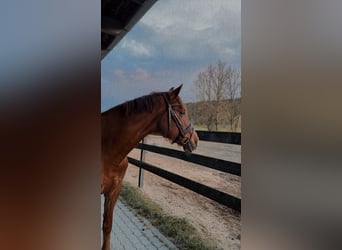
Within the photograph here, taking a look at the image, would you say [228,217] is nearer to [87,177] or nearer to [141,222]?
[141,222]

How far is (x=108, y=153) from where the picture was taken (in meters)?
0.99

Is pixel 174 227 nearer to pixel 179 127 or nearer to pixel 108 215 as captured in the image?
pixel 108 215

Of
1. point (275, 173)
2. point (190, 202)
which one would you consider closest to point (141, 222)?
point (190, 202)

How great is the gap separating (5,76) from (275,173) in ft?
3.04

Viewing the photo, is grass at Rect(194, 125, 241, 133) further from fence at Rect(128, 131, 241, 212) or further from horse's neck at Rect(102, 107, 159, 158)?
horse's neck at Rect(102, 107, 159, 158)

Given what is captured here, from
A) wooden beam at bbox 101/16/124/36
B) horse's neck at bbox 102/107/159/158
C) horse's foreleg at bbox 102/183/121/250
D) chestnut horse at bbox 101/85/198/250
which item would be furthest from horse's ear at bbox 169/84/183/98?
horse's foreleg at bbox 102/183/121/250

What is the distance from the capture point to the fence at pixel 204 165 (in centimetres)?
108

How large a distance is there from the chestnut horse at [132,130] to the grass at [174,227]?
6.9 inches

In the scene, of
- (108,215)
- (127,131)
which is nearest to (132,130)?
(127,131)

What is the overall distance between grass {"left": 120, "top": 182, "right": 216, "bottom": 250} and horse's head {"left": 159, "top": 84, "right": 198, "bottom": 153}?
0.28 meters

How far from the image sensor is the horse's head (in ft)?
3.66

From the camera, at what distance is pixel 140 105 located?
108 centimetres

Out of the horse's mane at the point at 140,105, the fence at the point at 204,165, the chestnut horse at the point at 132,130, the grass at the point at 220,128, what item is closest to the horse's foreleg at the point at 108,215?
the chestnut horse at the point at 132,130

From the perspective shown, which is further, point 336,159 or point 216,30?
point 216,30
